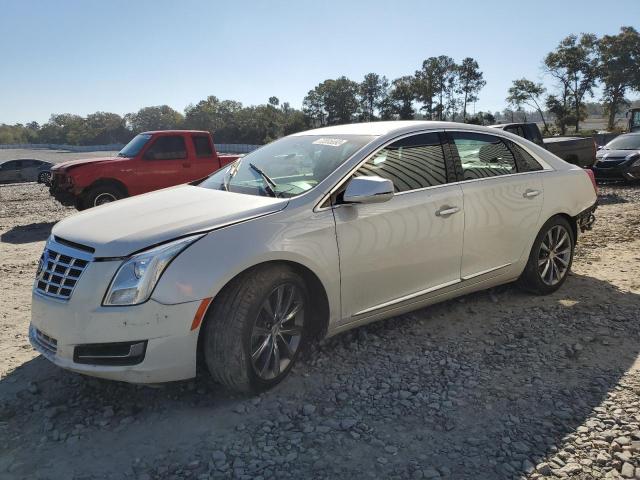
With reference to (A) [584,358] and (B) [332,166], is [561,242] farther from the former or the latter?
(B) [332,166]

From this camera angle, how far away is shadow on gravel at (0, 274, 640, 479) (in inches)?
102

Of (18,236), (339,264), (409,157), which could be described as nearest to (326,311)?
(339,264)

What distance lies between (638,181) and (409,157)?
1257cm

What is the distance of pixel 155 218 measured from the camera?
3.15m

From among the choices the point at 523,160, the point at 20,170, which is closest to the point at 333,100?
the point at 20,170

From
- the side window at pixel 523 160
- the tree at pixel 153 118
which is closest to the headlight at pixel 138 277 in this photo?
the side window at pixel 523 160

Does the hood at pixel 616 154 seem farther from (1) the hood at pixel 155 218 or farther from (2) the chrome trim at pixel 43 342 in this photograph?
(2) the chrome trim at pixel 43 342

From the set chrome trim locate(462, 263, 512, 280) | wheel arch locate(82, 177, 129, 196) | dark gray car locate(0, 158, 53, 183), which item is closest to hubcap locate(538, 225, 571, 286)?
chrome trim locate(462, 263, 512, 280)

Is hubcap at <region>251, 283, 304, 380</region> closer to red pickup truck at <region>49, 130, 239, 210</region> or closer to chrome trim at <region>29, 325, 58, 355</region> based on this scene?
chrome trim at <region>29, 325, 58, 355</region>

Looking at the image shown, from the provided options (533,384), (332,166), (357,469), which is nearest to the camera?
(357,469)

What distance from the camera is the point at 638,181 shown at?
541 inches

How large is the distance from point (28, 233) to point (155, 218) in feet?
25.4

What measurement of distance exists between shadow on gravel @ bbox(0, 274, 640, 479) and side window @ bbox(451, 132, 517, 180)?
129 cm

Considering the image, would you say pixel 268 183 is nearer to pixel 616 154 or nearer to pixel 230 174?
pixel 230 174
